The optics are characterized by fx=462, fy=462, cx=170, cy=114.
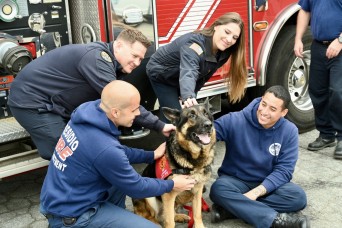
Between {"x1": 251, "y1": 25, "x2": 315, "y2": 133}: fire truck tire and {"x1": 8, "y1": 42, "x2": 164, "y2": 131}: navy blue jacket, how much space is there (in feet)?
6.85

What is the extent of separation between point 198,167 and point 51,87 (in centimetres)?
120

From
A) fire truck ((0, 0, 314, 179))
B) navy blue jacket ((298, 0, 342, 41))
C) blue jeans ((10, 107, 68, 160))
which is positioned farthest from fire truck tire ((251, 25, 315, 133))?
blue jeans ((10, 107, 68, 160))

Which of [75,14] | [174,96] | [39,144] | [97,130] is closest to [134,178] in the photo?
[97,130]

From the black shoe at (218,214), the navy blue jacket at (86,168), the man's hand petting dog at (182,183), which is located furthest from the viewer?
the black shoe at (218,214)

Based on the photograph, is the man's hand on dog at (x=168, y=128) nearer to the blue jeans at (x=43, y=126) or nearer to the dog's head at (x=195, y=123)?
the dog's head at (x=195, y=123)

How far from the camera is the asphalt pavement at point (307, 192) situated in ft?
11.6

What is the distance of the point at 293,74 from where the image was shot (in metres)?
5.21

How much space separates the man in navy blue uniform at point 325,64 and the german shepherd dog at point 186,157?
1828 millimetres

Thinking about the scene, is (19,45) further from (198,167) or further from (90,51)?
(198,167)

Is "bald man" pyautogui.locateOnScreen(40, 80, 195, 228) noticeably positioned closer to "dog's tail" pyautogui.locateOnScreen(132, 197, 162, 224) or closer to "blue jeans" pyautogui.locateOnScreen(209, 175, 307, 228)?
"dog's tail" pyautogui.locateOnScreen(132, 197, 162, 224)

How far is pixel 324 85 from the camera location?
468cm

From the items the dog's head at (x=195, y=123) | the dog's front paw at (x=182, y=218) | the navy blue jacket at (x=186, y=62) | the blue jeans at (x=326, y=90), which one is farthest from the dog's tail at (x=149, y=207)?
the blue jeans at (x=326, y=90)

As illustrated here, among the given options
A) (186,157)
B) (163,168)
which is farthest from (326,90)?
(163,168)

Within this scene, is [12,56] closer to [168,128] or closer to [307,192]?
[168,128]
